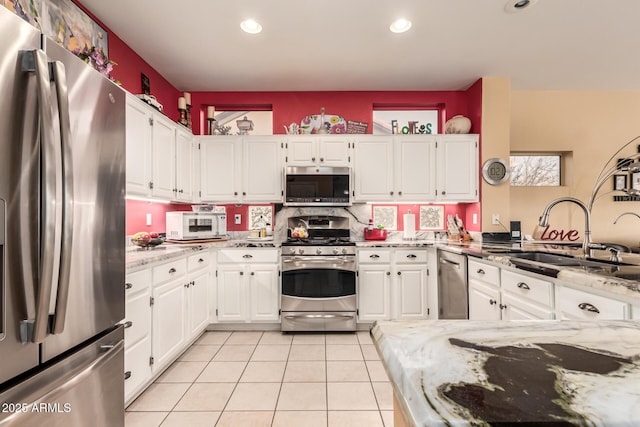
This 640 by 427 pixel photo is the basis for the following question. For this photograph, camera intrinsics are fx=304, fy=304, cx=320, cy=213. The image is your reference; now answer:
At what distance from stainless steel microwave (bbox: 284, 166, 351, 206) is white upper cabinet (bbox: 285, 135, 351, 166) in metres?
0.13

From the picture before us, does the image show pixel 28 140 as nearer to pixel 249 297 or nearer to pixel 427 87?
pixel 249 297

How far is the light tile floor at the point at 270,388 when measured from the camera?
1781mm

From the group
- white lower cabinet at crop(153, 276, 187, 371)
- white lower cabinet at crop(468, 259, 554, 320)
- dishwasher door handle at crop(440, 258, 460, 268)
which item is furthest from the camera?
dishwasher door handle at crop(440, 258, 460, 268)

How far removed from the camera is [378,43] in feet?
8.97

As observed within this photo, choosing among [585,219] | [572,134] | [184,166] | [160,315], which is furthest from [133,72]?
[572,134]

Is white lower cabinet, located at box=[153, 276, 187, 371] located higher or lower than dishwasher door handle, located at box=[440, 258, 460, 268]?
lower


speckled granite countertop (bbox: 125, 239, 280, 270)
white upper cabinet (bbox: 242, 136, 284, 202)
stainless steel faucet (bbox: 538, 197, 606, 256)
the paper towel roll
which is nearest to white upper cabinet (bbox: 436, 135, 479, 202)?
the paper towel roll

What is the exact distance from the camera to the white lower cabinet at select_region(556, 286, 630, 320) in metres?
1.23

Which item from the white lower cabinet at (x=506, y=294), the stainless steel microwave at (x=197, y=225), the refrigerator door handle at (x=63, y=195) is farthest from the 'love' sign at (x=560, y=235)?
the refrigerator door handle at (x=63, y=195)

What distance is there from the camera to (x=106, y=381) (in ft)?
4.04

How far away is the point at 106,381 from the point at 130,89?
100 inches

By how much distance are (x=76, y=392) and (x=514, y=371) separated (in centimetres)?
137

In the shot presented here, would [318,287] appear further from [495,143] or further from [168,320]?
[495,143]

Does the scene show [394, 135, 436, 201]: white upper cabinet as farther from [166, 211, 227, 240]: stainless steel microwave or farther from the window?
[166, 211, 227, 240]: stainless steel microwave
